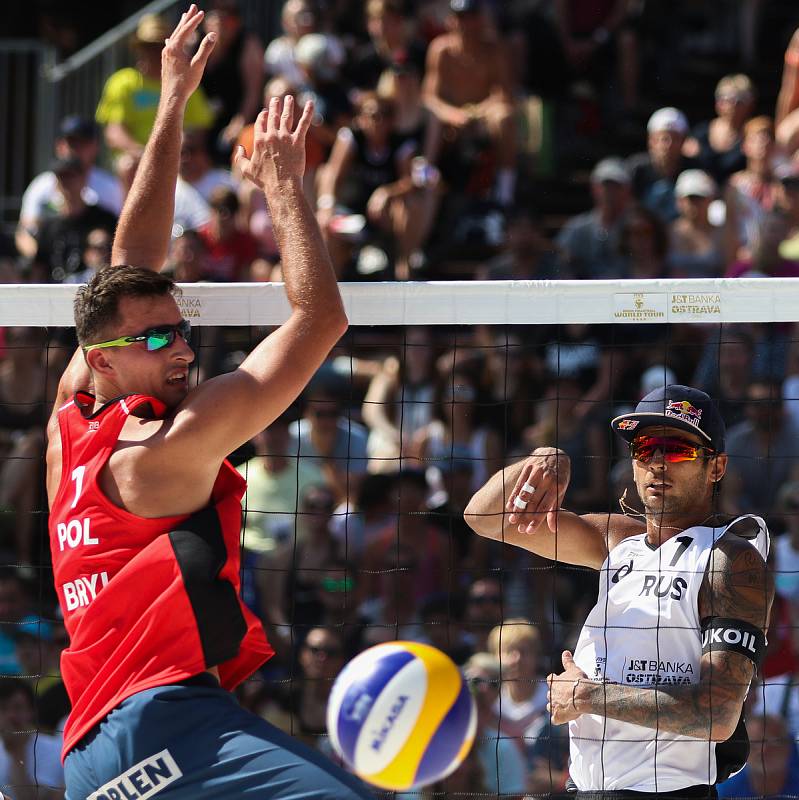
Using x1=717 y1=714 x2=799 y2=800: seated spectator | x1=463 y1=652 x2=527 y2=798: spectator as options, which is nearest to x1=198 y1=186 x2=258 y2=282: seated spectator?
x1=463 y1=652 x2=527 y2=798: spectator

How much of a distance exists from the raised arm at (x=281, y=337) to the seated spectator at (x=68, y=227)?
223 inches

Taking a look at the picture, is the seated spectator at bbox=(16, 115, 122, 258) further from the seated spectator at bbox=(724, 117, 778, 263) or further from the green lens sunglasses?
the green lens sunglasses

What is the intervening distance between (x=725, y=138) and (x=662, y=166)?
0.67 meters

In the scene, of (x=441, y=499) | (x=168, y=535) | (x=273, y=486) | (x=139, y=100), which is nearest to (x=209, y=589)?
(x=168, y=535)

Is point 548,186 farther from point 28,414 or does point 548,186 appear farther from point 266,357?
point 266,357

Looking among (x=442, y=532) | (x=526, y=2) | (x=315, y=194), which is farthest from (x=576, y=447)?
(x=526, y=2)

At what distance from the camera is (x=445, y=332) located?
888cm

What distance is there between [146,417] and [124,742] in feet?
2.68

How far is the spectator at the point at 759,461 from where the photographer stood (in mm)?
7684

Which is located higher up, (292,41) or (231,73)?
(292,41)

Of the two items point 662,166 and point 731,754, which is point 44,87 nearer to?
point 662,166

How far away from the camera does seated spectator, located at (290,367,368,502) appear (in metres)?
8.15

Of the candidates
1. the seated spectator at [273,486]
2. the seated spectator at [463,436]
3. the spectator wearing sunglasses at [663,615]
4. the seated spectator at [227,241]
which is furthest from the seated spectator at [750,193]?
the spectator wearing sunglasses at [663,615]

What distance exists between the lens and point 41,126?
39.8 ft
